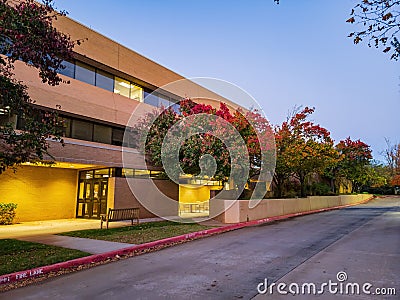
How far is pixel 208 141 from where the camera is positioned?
16328mm

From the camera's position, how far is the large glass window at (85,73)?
18.2 metres

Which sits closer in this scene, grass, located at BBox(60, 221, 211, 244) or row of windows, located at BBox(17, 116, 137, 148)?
grass, located at BBox(60, 221, 211, 244)

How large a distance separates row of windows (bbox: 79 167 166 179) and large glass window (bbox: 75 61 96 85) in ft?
17.0

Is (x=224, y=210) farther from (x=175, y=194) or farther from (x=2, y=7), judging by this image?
(x=2, y=7)

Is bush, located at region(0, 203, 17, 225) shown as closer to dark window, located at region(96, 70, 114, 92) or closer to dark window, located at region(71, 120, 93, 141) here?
dark window, located at region(71, 120, 93, 141)

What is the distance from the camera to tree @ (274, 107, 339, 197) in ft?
70.1

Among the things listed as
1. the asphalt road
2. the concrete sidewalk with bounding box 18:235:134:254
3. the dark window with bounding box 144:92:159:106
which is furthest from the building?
the asphalt road

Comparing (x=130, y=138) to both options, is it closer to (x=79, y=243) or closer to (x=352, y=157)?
(x=79, y=243)

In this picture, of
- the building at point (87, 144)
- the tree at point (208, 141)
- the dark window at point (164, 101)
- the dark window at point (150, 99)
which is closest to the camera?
the building at point (87, 144)

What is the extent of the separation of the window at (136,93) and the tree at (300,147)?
31.2ft

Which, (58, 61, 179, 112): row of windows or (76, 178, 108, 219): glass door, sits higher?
(58, 61, 179, 112): row of windows

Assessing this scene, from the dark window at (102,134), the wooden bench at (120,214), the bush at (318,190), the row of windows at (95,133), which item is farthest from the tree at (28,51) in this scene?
the bush at (318,190)

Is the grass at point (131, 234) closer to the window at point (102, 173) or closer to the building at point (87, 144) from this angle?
the building at point (87, 144)

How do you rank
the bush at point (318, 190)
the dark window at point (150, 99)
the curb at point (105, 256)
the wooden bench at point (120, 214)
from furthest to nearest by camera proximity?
the bush at point (318, 190), the dark window at point (150, 99), the wooden bench at point (120, 214), the curb at point (105, 256)
